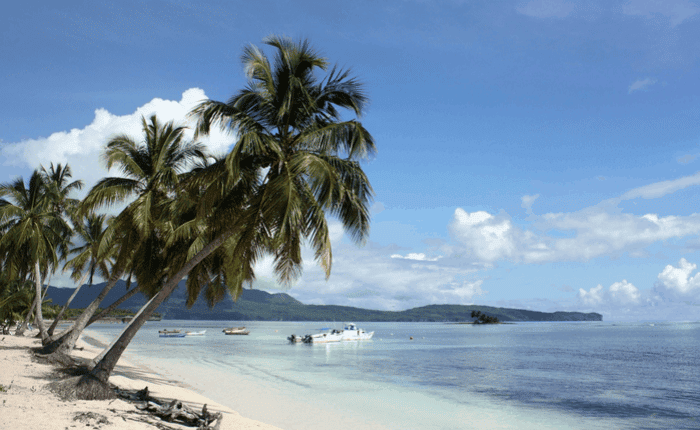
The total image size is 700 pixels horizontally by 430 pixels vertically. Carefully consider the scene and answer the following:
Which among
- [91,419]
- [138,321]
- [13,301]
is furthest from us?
[13,301]

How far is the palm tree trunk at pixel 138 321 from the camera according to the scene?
11062 mm

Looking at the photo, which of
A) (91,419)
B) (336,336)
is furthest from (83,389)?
(336,336)

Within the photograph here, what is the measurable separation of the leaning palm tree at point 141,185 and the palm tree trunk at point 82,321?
72cm

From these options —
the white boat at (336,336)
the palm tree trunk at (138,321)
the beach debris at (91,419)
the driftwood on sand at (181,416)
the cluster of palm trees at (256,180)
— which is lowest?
the white boat at (336,336)

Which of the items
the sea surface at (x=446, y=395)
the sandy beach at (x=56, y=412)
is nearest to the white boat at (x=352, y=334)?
the sea surface at (x=446, y=395)

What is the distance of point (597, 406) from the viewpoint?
2091 cm

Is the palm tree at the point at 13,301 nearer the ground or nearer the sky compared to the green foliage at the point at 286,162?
nearer the ground

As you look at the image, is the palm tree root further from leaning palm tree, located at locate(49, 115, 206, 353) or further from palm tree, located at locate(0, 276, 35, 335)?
palm tree, located at locate(0, 276, 35, 335)

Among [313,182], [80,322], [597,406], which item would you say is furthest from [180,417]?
[597,406]

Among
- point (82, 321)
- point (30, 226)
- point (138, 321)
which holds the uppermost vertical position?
point (30, 226)

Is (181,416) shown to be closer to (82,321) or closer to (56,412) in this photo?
(56,412)

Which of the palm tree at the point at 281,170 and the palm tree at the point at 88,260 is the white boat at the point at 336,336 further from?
the palm tree at the point at 281,170

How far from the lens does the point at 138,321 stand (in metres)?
12.2

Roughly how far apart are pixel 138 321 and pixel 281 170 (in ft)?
18.1
